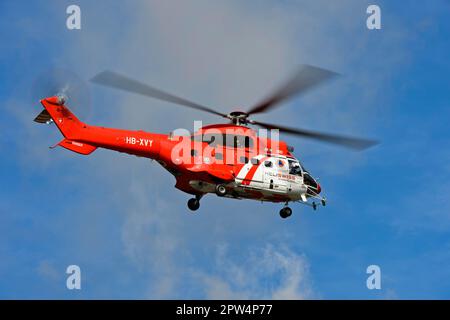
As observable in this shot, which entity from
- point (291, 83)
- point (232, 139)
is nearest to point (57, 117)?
point (232, 139)

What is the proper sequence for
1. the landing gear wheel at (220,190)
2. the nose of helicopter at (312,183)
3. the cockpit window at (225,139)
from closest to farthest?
the cockpit window at (225,139) < the landing gear wheel at (220,190) < the nose of helicopter at (312,183)

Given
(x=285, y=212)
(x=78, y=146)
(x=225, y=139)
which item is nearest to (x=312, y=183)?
(x=285, y=212)

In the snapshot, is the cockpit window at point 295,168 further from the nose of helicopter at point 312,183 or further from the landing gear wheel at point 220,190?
the landing gear wheel at point 220,190

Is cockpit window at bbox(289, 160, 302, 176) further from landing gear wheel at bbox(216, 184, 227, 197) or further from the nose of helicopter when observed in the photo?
landing gear wheel at bbox(216, 184, 227, 197)

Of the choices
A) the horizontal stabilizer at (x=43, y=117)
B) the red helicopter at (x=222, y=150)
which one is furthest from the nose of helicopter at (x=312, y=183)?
the horizontal stabilizer at (x=43, y=117)

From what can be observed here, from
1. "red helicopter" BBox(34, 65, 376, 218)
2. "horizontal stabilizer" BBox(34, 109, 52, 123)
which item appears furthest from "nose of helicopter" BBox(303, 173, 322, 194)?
"horizontal stabilizer" BBox(34, 109, 52, 123)

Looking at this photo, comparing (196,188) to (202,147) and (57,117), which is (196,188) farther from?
(57,117)

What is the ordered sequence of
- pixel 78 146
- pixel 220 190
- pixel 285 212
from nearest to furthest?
pixel 78 146 → pixel 220 190 → pixel 285 212

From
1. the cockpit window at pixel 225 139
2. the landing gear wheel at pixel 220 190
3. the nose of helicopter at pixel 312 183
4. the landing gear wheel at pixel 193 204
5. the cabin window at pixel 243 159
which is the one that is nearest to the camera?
the cockpit window at pixel 225 139

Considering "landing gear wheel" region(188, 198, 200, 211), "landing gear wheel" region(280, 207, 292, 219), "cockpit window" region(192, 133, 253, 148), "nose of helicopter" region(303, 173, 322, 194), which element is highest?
"cockpit window" region(192, 133, 253, 148)

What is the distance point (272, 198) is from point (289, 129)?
14.4 feet

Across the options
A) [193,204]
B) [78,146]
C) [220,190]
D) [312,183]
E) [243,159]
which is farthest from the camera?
[312,183]

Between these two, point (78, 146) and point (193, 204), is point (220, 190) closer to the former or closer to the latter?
point (193, 204)
